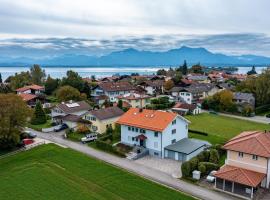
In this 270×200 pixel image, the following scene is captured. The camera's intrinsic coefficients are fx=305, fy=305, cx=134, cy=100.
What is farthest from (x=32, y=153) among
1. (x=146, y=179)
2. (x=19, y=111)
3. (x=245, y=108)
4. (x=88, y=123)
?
(x=245, y=108)

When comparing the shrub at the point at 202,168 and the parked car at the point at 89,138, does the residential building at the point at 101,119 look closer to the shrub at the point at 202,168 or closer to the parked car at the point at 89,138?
the parked car at the point at 89,138

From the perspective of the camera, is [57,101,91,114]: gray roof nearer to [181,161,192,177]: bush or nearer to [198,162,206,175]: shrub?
[181,161,192,177]: bush

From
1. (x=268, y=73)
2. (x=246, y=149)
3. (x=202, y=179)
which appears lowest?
(x=202, y=179)

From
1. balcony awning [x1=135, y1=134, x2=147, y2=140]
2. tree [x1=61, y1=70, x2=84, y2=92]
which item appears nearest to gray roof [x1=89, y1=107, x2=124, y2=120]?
balcony awning [x1=135, y1=134, x2=147, y2=140]

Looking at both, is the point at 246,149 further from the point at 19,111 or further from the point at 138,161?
the point at 19,111

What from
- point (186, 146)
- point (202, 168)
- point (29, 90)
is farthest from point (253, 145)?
point (29, 90)

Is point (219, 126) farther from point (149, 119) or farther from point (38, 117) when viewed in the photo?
point (38, 117)

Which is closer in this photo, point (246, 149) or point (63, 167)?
point (246, 149)
